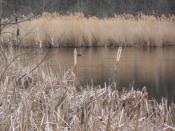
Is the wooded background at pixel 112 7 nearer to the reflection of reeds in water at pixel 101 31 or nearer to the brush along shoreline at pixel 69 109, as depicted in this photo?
the reflection of reeds in water at pixel 101 31

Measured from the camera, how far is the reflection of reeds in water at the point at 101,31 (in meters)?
13.0

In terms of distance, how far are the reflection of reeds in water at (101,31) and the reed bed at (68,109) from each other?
7.35 meters

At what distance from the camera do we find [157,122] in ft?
13.1

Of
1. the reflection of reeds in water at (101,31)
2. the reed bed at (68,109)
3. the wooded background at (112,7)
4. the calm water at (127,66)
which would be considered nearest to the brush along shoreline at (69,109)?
the reed bed at (68,109)

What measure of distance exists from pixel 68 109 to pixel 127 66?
571cm

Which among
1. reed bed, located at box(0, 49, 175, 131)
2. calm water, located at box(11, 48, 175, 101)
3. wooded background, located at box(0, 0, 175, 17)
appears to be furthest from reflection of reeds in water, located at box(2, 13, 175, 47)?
reed bed, located at box(0, 49, 175, 131)

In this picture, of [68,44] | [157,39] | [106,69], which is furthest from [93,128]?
[157,39]

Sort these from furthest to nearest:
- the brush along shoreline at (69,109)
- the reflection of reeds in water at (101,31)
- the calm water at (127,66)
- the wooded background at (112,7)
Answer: the wooded background at (112,7) < the reflection of reeds in water at (101,31) < the calm water at (127,66) < the brush along shoreline at (69,109)

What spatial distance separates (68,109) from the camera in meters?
4.04

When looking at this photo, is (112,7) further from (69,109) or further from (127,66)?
(69,109)

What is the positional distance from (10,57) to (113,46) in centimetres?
751

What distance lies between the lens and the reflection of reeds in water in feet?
42.6

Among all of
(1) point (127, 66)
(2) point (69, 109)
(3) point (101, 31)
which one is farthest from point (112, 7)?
(2) point (69, 109)

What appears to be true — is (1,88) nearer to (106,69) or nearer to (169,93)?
(169,93)
